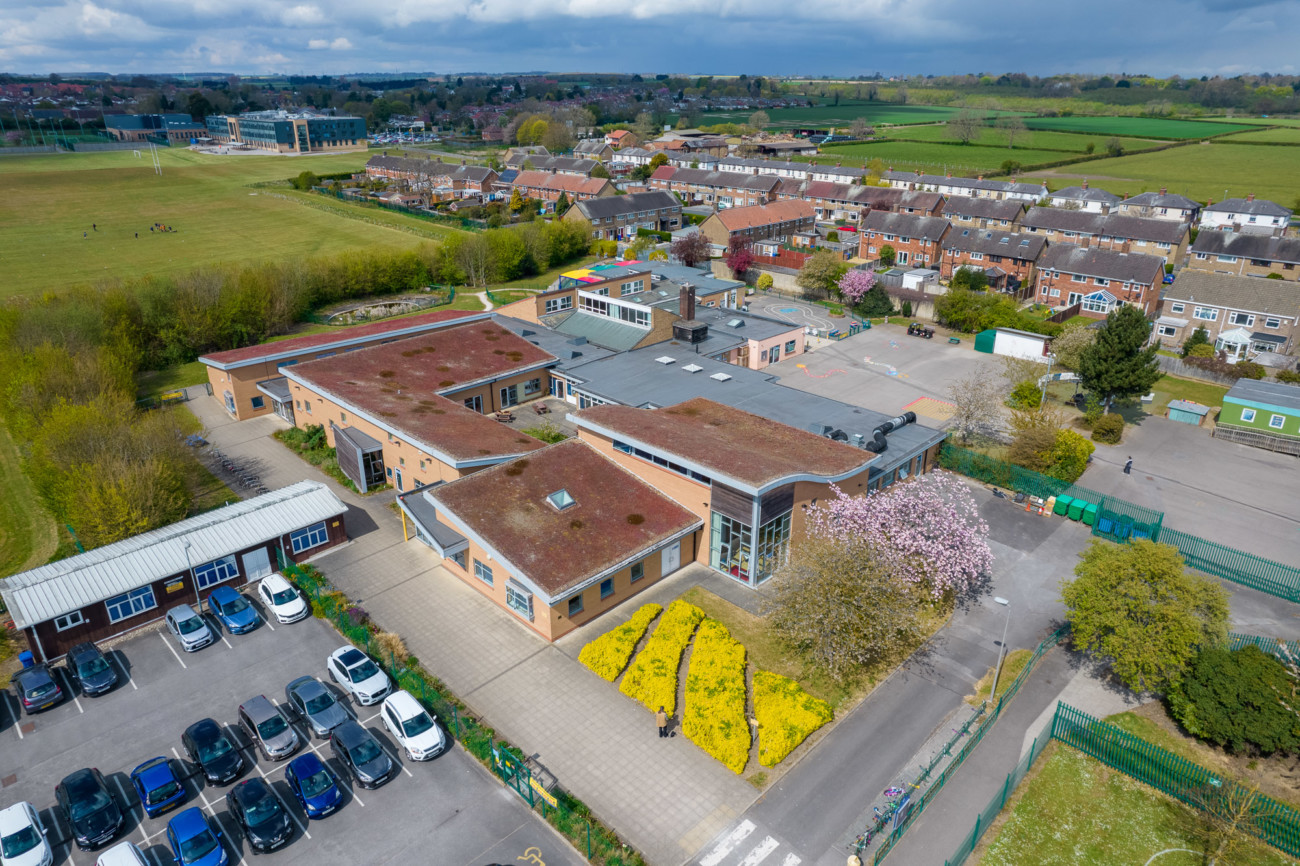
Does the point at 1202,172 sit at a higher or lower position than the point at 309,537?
higher

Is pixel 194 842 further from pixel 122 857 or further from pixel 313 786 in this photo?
pixel 313 786

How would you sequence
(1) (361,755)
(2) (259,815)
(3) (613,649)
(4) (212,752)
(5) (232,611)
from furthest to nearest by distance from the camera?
(5) (232,611)
(3) (613,649)
(4) (212,752)
(1) (361,755)
(2) (259,815)

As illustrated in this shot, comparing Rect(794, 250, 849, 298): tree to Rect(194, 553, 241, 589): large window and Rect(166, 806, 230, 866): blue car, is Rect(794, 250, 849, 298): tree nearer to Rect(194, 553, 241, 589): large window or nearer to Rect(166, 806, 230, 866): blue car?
Rect(194, 553, 241, 589): large window

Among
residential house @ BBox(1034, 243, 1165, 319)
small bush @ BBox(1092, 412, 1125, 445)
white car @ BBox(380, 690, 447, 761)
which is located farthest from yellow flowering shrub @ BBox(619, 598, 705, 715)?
residential house @ BBox(1034, 243, 1165, 319)

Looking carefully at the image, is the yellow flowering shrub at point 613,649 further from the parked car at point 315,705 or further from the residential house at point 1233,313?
the residential house at point 1233,313

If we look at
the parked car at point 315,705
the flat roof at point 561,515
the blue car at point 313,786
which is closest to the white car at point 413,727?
the parked car at point 315,705

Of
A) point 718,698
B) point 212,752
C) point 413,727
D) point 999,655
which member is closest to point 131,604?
point 212,752

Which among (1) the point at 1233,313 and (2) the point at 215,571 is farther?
(1) the point at 1233,313
